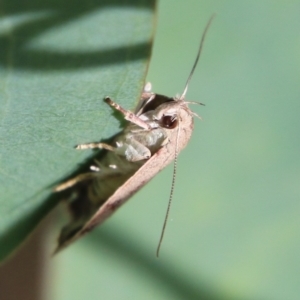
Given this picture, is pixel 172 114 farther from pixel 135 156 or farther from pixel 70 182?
pixel 70 182

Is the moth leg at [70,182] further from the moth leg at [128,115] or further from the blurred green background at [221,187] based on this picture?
the blurred green background at [221,187]

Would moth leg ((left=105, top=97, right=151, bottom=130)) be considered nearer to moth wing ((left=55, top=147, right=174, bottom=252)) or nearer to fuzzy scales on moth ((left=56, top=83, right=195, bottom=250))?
fuzzy scales on moth ((left=56, top=83, right=195, bottom=250))

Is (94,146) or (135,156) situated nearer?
(94,146)

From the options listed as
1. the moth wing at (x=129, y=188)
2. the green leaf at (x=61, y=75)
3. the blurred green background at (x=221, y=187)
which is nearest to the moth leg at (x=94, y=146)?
the green leaf at (x=61, y=75)

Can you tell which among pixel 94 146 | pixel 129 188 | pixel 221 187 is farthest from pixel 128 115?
pixel 221 187

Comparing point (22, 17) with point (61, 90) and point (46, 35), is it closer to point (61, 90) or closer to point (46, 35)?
point (46, 35)
